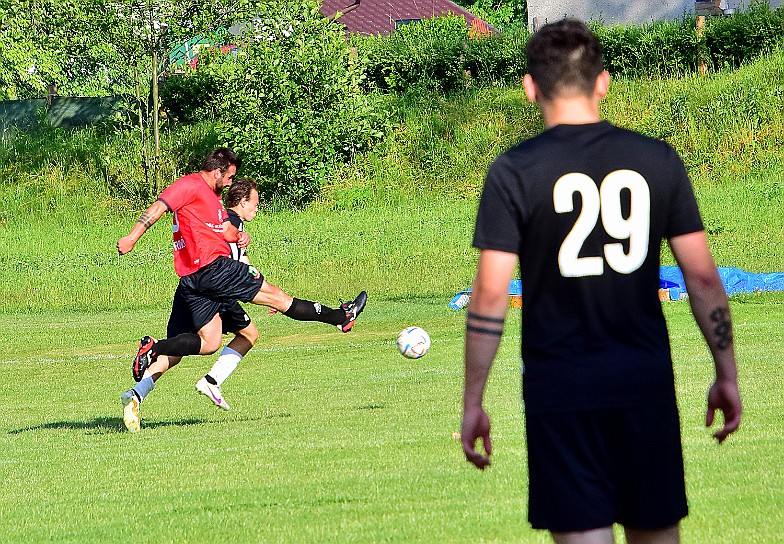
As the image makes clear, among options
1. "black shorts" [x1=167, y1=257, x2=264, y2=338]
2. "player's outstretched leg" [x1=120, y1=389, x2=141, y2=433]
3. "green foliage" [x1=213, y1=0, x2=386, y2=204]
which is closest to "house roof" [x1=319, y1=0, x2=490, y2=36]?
"green foliage" [x1=213, y1=0, x2=386, y2=204]

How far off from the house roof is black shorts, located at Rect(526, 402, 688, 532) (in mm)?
61035

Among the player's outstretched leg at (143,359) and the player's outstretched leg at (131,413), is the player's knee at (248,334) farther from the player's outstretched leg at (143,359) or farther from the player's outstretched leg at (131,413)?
the player's outstretched leg at (131,413)

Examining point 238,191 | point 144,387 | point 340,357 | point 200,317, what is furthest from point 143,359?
point 340,357

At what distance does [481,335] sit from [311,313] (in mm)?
7964

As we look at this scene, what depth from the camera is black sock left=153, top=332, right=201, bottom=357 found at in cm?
1012

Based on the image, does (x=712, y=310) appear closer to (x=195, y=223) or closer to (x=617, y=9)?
(x=195, y=223)

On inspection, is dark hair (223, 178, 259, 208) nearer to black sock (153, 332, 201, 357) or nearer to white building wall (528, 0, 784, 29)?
black sock (153, 332, 201, 357)

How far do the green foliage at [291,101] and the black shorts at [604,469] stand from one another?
2729cm

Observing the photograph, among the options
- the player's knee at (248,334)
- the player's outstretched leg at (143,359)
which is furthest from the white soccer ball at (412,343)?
the player's outstretched leg at (143,359)

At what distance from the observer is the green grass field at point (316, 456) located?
20.0 feet

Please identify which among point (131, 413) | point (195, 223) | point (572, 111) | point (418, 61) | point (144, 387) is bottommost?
point (131, 413)

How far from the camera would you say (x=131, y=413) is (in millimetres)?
9750

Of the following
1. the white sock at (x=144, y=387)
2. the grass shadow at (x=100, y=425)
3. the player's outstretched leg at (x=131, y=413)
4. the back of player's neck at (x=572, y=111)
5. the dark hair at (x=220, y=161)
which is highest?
the back of player's neck at (x=572, y=111)

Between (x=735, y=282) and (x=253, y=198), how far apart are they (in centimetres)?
1078
